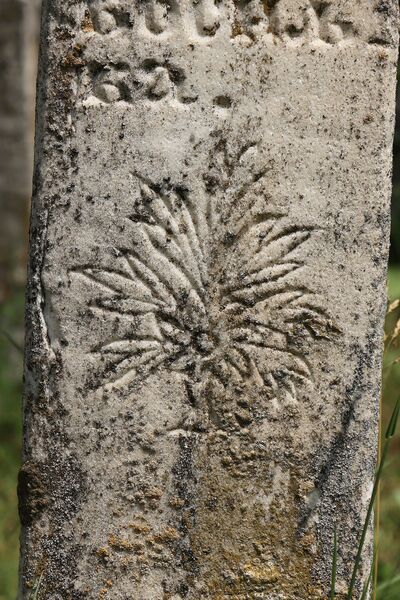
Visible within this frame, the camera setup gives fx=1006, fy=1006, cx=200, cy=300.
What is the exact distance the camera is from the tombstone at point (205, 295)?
2.31m

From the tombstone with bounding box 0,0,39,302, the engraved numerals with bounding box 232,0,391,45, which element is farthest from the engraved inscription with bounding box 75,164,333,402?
the tombstone with bounding box 0,0,39,302

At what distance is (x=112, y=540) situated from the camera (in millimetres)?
2363

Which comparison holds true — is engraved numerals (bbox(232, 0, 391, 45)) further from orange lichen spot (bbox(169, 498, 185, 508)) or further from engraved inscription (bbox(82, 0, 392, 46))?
orange lichen spot (bbox(169, 498, 185, 508))

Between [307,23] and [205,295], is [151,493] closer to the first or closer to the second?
[205,295]

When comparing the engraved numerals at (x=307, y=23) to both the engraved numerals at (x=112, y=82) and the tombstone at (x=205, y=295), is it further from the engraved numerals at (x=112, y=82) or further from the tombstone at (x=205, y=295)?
the engraved numerals at (x=112, y=82)

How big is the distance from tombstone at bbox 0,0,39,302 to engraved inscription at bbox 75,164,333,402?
13.3ft

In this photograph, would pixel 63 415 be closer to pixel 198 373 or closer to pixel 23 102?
pixel 198 373

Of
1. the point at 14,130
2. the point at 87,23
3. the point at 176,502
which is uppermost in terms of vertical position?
the point at 87,23

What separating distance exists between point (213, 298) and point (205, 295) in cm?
2

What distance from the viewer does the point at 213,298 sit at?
7.80 ft

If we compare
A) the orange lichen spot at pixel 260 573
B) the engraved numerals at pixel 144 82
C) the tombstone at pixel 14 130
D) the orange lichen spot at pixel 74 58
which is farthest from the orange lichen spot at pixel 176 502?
the tombstone at pixel 14 130

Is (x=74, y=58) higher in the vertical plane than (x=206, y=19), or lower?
lower

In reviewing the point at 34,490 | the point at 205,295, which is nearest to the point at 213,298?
the point at 205,295

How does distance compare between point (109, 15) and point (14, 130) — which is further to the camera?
point (14, 130)
